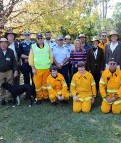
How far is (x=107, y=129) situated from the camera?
21.4 feet

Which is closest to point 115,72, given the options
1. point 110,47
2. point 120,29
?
point 110,47

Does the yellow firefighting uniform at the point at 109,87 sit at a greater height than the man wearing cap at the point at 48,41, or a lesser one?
lesser

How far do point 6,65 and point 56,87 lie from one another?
4.91 ft

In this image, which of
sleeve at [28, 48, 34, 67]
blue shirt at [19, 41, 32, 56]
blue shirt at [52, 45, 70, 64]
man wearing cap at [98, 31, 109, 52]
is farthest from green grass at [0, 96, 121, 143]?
man wearing cap at [98, 31, 109, 52]

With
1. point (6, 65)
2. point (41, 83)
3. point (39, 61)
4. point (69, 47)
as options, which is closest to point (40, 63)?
point (39, 61)

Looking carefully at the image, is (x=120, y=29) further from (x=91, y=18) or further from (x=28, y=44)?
(x=28, y=44)

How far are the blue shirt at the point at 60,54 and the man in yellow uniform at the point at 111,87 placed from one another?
1647mm

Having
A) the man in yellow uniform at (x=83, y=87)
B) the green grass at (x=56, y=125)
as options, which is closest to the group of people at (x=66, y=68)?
the man in yellow uniform at (x=83, y=87)

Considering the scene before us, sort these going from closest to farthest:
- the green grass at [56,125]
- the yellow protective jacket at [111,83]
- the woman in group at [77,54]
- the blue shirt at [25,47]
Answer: the green grass at [56,125] → the yellow protective jacket at [111,83] → the woman in group at [77,54] → the blue shirt at [25,47]

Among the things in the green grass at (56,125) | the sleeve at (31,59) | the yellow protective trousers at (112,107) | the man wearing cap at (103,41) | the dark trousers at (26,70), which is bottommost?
the green grass at (56,125)

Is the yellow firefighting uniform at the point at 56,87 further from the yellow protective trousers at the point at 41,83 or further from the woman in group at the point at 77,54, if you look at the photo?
the woman in group at the point at 77,54

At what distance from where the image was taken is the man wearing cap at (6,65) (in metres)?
8.33

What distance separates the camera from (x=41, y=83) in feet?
28.5

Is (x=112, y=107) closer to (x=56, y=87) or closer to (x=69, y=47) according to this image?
(x=56, y=87)
